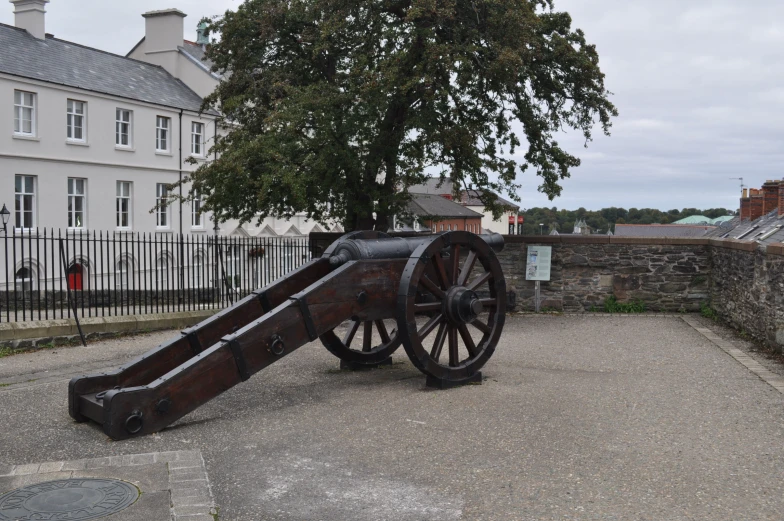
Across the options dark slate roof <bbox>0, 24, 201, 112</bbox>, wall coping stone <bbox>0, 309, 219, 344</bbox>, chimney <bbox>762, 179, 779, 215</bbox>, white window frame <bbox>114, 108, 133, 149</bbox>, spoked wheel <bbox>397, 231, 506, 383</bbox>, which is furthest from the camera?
white window frame <bbox>114, 108, 133, 149</bbox>

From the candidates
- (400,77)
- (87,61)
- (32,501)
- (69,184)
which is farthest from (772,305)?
(87,61)

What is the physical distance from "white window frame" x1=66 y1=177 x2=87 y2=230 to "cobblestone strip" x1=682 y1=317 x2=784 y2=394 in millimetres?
24914

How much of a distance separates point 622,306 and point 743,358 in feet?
17.7

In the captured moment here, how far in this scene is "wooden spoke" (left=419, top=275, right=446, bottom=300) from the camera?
7.91 meters

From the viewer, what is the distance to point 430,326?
802 centimetres

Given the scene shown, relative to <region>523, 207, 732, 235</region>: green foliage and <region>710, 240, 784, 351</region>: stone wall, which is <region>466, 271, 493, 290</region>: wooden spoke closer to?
<region>710, 240, 784, 351</region>: stone wall

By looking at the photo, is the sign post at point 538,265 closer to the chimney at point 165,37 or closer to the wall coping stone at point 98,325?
the wall coping stone at point 98,325

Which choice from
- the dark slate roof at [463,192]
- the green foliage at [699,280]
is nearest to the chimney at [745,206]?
the dark slate roof at [463,192]

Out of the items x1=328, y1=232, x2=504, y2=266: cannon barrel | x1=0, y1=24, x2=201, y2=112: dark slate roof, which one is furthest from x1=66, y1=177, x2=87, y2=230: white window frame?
x1=328, y1=232, x2=504, y2=266: cannon barrel

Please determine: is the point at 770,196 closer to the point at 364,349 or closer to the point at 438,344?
the point at 364,349

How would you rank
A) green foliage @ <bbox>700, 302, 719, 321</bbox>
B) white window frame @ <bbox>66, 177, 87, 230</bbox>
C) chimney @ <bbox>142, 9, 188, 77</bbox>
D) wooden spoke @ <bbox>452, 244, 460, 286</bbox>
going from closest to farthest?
wooden spoke @ <bbox>452, 244, 460, 286</bbox> → green foliage @ <bbox>700, 302, 719, 321</bbox> → white window frame @ <bbox>66, 177, 87, 230</bbox> → chimney @ <bbox>142, 9, 188, 77</bbox>

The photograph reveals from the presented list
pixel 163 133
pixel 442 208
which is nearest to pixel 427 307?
pixel 163 133

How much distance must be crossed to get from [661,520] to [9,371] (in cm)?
740

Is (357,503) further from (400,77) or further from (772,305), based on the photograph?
(400,77)
